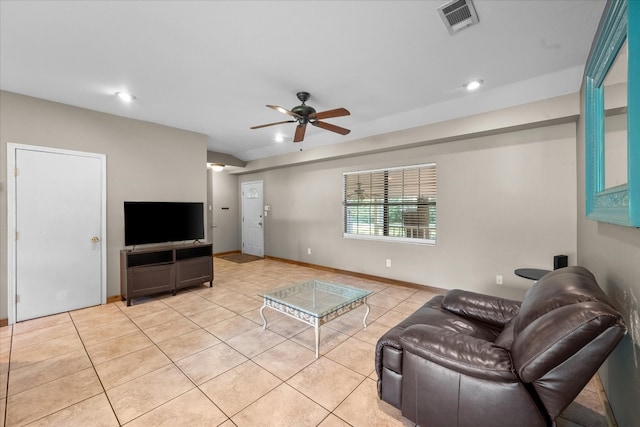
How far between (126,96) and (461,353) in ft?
13.9

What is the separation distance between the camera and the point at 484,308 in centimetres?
212

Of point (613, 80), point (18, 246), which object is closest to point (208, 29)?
point (613, 80)

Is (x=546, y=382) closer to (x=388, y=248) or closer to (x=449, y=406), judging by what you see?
(x=449, y=406)

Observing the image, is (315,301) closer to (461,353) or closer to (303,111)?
(461,353)

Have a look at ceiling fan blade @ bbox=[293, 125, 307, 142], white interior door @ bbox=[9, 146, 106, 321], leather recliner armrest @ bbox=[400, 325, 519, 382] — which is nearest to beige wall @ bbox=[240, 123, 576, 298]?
ceiling fan blade @ bbox=[293, 125, 307, 142]

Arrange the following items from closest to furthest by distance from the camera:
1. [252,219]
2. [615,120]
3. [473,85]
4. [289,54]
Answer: [615,120] < [289,54] < [473,85] < [252,219]

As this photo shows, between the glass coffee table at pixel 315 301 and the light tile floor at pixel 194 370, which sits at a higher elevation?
the glass coffee table at pixel 315 301

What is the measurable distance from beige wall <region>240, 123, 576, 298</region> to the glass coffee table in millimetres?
1731

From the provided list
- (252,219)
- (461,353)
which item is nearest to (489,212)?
(461,353)

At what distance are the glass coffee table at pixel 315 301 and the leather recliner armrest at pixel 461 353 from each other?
101cm

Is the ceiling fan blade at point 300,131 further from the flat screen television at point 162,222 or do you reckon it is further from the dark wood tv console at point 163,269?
the dark wood tv console at point 163,269

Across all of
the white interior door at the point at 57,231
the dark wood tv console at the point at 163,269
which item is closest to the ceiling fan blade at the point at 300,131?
the dark wood tv console at the point at 163,269

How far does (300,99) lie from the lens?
10.8 feet

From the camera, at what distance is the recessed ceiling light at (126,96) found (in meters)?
3.21
